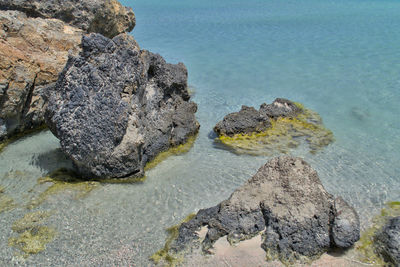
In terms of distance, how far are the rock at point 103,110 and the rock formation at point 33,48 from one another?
0.71 meters

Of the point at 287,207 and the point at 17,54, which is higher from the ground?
the point at 17,54

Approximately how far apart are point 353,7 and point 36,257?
1121 inches

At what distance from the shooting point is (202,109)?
34.8ft

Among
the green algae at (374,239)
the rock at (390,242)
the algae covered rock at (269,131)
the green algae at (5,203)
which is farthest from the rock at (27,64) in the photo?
the rock at (390,242)

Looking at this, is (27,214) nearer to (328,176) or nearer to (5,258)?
(5,258)

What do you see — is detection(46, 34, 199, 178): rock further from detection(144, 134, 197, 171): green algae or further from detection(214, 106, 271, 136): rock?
detection(214, 106, 271, 136): rock

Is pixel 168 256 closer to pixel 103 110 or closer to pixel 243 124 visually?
pixel 103 110

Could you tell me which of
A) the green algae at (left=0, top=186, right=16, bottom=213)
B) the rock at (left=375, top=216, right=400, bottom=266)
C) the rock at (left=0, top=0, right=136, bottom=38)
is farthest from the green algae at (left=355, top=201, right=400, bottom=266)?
the rock at (left=0, top=0, right=136, bottom=38)

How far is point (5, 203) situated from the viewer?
19.1 feet

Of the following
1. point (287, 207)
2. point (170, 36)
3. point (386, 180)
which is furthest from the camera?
point (170, 36)

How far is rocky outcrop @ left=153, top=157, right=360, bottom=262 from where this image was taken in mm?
4973

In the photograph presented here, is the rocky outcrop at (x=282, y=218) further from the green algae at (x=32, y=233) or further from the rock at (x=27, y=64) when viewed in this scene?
the rock at (x=27, y=64)

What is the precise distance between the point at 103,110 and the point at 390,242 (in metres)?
5.00

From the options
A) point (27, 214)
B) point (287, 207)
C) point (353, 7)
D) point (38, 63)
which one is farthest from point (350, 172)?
point (353, 7)
